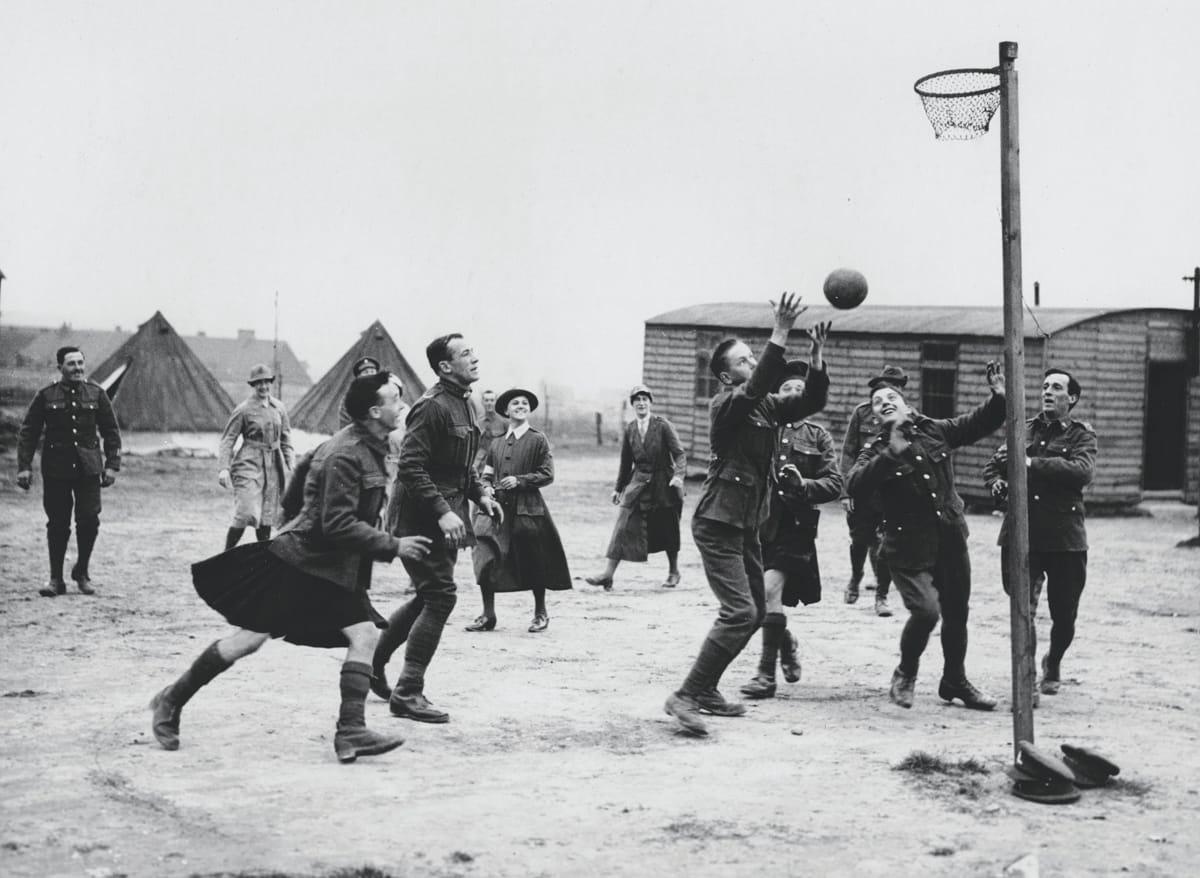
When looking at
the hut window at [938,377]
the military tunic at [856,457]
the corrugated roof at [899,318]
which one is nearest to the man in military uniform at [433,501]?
the military tunic at [856,457]

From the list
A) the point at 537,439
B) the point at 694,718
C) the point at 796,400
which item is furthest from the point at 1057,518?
the point at 537,439

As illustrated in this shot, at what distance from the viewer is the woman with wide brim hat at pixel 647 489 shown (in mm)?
12289

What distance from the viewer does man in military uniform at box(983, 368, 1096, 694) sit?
7734 mm

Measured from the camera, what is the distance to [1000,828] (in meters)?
5.16

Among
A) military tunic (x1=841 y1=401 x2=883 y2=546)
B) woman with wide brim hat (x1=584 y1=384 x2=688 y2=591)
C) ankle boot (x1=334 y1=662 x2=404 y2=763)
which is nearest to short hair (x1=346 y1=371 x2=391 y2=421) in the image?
ankle boot (x1=334 y1=662 x2=404 y2=763)

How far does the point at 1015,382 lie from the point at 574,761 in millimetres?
2559

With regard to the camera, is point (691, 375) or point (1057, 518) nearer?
point (1057, 518)

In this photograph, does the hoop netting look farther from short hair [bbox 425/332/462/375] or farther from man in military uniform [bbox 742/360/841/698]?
short hair [bbox 425/332/462/375]

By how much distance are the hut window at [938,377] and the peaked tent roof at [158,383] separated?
13.7 meters

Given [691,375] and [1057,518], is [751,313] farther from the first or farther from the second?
[1057,518]

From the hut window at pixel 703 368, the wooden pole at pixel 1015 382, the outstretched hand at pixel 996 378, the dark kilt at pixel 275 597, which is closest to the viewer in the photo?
the wooden pole at pixel 1015 382

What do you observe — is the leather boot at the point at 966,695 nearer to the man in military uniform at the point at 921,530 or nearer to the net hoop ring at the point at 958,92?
the man in military uniform at the point at 921,530

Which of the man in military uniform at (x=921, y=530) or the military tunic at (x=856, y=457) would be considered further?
the military tunic at (x=856, y=457)

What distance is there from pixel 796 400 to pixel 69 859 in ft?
13.1
